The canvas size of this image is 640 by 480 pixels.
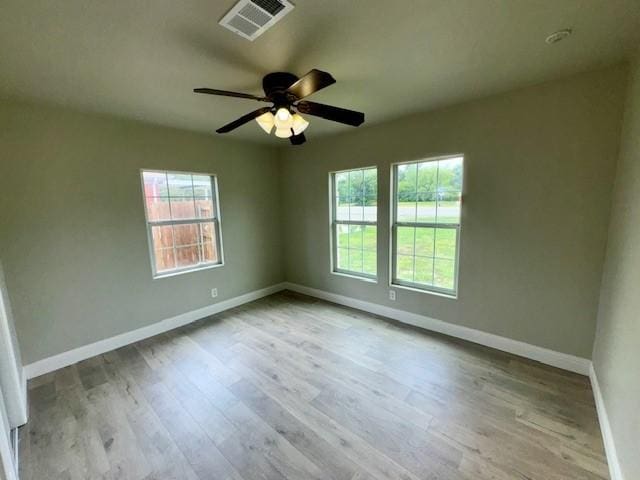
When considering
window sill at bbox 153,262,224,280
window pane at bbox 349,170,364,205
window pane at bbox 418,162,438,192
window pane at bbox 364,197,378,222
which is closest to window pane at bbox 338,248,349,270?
window pane at bbox 364,197,378,222

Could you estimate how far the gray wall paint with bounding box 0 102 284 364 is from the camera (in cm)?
230

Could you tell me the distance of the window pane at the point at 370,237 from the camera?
3.53 m

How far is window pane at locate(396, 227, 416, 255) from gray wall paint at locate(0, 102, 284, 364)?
2.63 m

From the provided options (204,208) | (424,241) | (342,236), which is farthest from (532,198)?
(204,208)

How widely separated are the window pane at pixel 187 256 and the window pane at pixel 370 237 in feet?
7.61

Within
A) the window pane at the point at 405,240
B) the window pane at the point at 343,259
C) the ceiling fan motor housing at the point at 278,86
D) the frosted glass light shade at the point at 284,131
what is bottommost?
the window pane at the point at 343,259

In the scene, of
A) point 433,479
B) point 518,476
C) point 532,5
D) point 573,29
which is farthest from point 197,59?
point 518,476

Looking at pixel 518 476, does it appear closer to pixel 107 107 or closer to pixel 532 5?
pixel 532 5

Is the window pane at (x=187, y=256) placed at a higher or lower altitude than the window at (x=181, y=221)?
lower

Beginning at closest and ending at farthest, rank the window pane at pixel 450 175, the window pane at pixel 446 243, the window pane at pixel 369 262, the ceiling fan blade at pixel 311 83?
the ceiling fan blade at pixel 311 83, the window pane at pixel 450 175, the window pane at pixel 446 243, the window pane at pixel 369 262

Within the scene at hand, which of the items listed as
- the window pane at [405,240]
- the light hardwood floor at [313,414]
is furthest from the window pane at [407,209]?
the light hardwood floor at [313,414]

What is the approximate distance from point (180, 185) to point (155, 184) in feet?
0.95

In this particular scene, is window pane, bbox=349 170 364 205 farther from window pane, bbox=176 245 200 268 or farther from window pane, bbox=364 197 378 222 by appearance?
window pane, bbox=176 245 200 268

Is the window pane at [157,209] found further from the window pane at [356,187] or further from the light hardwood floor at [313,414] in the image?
the window pane at [356,187]
